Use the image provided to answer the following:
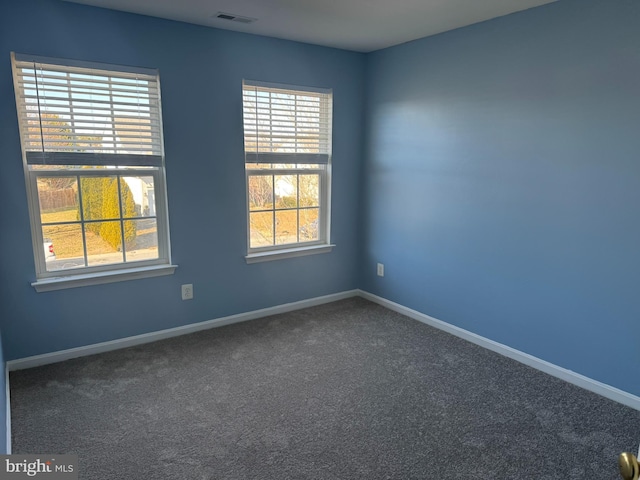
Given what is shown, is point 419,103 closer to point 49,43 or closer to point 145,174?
point 145,174

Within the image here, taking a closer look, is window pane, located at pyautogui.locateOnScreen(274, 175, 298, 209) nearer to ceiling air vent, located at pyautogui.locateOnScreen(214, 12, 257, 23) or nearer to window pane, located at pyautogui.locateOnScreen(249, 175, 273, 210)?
window pane, located at pyautogui.locateOnScreen(249, 175, 273, 210)

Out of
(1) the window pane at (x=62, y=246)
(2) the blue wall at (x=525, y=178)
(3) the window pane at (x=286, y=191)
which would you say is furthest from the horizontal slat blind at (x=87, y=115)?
(2) the blue wall at (x=525, y=178)

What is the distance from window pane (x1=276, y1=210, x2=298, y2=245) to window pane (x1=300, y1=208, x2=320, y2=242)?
0.07 metres

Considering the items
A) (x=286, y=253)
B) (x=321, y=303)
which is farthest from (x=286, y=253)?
(x=321, y=303)

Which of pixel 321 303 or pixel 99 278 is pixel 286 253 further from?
pixel 99 278

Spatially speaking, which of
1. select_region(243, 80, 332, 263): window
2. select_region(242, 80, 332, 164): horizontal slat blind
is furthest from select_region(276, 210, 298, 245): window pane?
select_region(242, 80, 332, 164): horizontal slat blind

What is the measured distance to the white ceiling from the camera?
8.63ft

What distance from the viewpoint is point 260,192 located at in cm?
367

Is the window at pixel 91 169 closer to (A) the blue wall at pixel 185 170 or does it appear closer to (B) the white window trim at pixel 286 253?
(A) the blue wall at pixel 185 170

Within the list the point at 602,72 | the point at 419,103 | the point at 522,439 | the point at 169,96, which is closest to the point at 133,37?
the point at 169,96

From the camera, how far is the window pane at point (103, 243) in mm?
3004

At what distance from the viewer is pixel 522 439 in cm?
218

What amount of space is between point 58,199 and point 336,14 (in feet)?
7.27

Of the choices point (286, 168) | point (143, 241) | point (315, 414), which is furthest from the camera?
point (286, 168)
